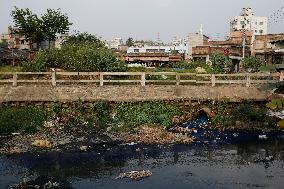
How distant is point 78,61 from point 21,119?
931cm

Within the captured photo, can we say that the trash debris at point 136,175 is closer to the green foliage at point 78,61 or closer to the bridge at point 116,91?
the bridge at point 116,91

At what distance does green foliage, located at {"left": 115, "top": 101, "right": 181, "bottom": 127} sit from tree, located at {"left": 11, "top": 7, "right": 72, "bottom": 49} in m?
36.8

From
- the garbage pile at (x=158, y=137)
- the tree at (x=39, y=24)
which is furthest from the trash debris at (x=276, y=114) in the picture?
the tree at (x=39, y=24)

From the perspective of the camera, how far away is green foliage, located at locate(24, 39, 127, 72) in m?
28.8

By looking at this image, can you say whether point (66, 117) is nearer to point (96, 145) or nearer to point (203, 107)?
point (96, 145)

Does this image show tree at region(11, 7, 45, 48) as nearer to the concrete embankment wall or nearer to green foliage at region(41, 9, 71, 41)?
green foliage at region(41, 9, 71, 41)

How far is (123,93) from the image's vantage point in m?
22.8

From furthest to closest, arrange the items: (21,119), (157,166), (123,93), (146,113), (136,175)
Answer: (123,93) < (146,113) < (21,119) < (157,166) < (136,175)

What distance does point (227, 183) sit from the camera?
12.9 m

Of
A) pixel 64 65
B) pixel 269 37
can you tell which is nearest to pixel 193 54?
pixel 269 37

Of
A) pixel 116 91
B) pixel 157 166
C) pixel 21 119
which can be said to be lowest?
pixel 157 166

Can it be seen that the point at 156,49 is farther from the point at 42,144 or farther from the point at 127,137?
the point at 42,144

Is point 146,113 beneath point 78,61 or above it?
beneath

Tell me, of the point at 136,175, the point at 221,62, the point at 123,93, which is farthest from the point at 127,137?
the point at 221,62
